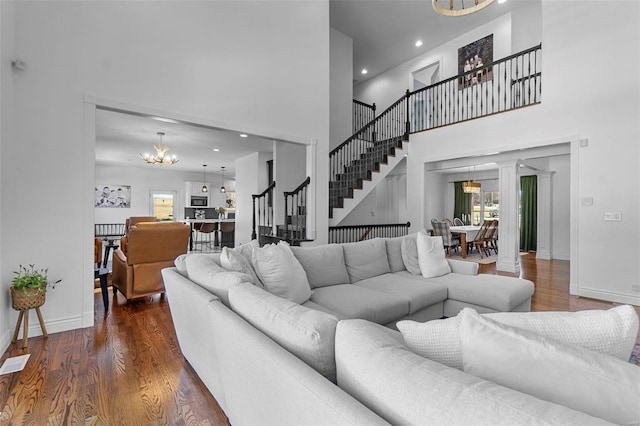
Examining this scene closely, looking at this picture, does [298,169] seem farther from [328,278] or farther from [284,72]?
[328,278]

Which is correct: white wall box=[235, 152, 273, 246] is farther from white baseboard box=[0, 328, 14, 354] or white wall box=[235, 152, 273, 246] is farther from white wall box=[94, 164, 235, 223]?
white baseboard box=[0, 328, 14, 354]

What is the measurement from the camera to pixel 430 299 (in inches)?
113

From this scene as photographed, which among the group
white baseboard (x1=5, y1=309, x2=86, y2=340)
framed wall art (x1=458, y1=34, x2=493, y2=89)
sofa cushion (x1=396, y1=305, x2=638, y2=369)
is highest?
framed wall art (x1=458, y1=34, x2=493, y2=89)

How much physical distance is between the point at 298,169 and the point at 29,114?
16.2 ft

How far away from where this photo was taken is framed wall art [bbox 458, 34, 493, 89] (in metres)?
7.04

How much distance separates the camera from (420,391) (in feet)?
2.28

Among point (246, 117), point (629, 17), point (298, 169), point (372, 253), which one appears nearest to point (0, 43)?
point (246, 117)

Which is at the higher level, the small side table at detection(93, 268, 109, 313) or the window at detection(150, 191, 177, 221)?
the window at detection(150, 191, 177, 221)

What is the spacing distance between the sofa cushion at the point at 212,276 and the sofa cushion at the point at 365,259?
139 cm

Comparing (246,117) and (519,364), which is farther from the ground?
(246,117)

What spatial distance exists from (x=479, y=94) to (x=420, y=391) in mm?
7780

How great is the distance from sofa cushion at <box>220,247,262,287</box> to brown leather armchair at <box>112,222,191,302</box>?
5.96 ft

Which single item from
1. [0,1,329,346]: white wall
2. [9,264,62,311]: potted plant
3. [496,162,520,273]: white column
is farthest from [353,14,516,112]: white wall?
[9,264,62,311]: potted plant

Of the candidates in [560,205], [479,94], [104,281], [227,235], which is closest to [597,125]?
[479,94]
